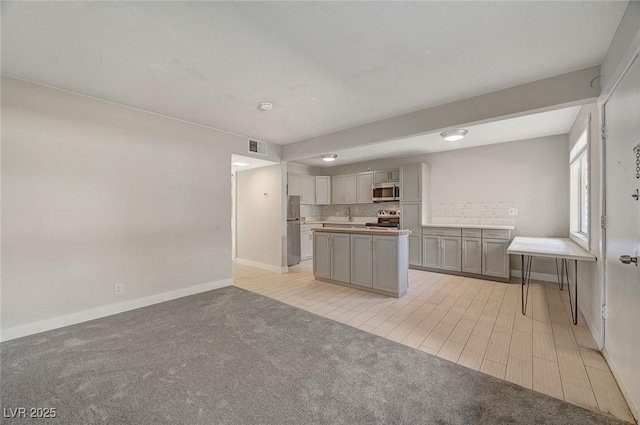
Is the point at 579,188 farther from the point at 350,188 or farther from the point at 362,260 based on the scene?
the point at 350,188

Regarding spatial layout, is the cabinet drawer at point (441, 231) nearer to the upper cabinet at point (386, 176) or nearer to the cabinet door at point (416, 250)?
the cabinet door at point (416, 250)

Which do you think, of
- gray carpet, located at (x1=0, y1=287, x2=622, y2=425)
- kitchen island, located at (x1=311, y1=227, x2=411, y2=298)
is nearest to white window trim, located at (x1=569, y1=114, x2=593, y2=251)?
kitchen island, located at (x1=311, y1=227, x2=411, y2=298)

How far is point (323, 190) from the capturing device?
728cm

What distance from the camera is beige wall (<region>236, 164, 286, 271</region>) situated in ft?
17.1

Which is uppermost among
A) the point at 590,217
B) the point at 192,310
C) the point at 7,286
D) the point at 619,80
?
the point at 619,80

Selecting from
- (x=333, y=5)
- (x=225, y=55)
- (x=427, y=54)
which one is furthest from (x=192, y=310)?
(x=427, y=54)

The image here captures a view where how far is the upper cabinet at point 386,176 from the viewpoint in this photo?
6.09 metres

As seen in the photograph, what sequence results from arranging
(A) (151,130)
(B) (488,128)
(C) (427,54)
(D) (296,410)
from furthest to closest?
(B) (488,128) < (A) (151,130) < (C) (427,54) < (D) (296,410)

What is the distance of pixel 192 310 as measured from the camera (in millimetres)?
3225

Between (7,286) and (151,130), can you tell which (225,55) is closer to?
(151,130)

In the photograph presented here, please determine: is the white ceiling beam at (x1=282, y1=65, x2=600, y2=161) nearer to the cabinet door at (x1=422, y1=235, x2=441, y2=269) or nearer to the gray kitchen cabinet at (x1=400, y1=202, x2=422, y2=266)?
the gray kitchen cabinet at (x1=400, y1=202, x2=422, y2=266)

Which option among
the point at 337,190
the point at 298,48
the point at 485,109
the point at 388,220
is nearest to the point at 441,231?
the point at 388,220

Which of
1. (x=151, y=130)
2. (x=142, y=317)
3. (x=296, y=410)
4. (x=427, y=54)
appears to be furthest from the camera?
(x=151, y=130)

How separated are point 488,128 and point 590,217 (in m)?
1.93
